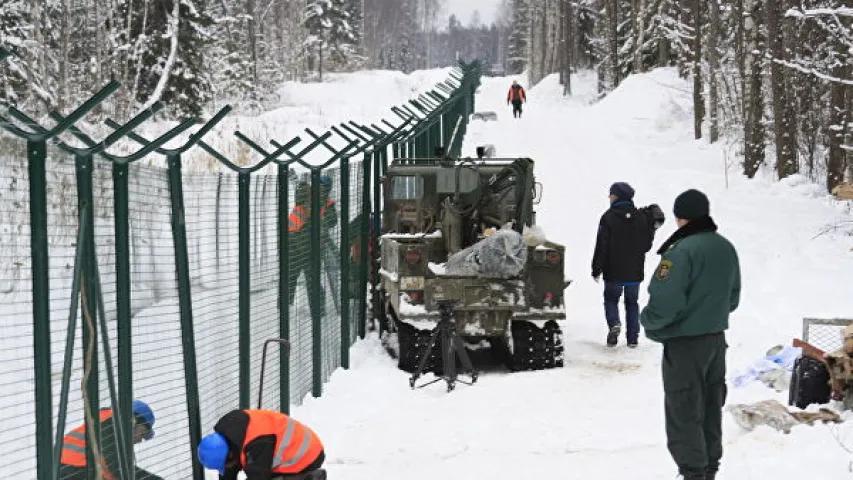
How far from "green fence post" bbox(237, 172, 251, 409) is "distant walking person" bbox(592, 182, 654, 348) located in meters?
5.01

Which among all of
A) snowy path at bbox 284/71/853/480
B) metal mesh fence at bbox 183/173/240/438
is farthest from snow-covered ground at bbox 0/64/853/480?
metal mesh fence at bbox 183/173/240/438

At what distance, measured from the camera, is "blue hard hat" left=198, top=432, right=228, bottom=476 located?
4965 mm

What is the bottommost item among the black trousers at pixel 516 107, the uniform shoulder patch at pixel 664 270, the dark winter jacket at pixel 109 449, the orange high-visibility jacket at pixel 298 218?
the dark winter jacket at pixel 109 449

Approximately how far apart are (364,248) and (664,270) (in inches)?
243

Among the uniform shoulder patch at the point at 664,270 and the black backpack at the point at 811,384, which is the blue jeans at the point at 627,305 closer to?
the black backpack at the point at 811,384

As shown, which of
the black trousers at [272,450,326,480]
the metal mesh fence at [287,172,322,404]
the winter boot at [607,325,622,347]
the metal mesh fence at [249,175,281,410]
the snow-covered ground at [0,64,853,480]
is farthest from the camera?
the winter boot at [607,325,622,347]

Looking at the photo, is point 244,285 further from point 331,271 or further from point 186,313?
point 331,271

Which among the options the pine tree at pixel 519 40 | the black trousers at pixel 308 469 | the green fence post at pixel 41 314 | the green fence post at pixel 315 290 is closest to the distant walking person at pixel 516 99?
the green fence post at pixel 315 290

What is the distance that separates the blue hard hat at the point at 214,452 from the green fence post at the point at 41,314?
750mm

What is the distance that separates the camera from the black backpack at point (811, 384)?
758 cm

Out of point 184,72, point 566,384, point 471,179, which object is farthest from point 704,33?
point 566,384

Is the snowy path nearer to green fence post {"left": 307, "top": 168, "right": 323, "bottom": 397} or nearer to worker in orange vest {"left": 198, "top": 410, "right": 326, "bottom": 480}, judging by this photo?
green fence post {"left": 307, "top": 168, "right": 323, "bottom": 397}

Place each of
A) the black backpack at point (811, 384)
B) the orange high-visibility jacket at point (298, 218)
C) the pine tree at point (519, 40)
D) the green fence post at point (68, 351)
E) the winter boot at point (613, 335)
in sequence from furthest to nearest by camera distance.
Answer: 1. the pine tree at point (519, 40)
2. the winter boot at point (613, 335)
3. the orange high-visibility jacket at point (298, 218)
4. the black backpack at point (811, 384)
5. the green fence post at point (68, 351)

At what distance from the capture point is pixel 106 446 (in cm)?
521
